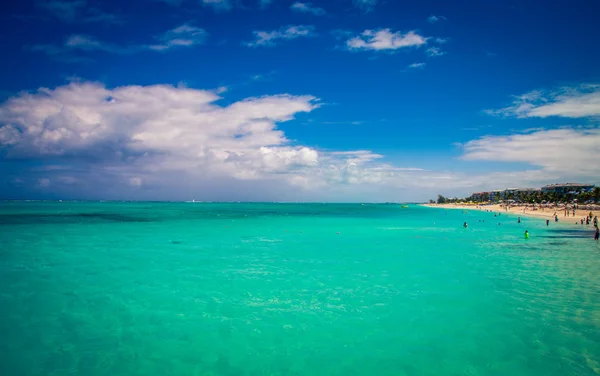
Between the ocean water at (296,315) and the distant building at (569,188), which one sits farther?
the distant building at (569,188)

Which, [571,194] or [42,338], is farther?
[571,194]

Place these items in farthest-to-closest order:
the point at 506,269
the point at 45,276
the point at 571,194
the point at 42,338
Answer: the point at 571,194, the point at 506,269, the point at 45,276, the point at 42,338

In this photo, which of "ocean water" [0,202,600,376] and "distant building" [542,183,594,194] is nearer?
"ocean water" [0,202,600,376]

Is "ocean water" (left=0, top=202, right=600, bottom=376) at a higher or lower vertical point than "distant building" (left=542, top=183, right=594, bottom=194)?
lower

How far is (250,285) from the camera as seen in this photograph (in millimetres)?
18562

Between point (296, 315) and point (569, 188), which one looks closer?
point (296, 315)

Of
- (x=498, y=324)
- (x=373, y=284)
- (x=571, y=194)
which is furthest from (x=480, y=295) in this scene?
(x=571, y=194)

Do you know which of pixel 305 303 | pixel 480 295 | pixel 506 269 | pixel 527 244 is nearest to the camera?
pixel 305 303

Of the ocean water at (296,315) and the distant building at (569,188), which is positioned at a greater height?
the distant building at (569,188)

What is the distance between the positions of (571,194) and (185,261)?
154093 millimetres

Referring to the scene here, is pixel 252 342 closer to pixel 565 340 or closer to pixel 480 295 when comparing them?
pixel 565 340

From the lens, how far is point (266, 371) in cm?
964

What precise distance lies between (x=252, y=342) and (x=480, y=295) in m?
12.3

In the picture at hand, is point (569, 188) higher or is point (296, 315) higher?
point (569, 188)
